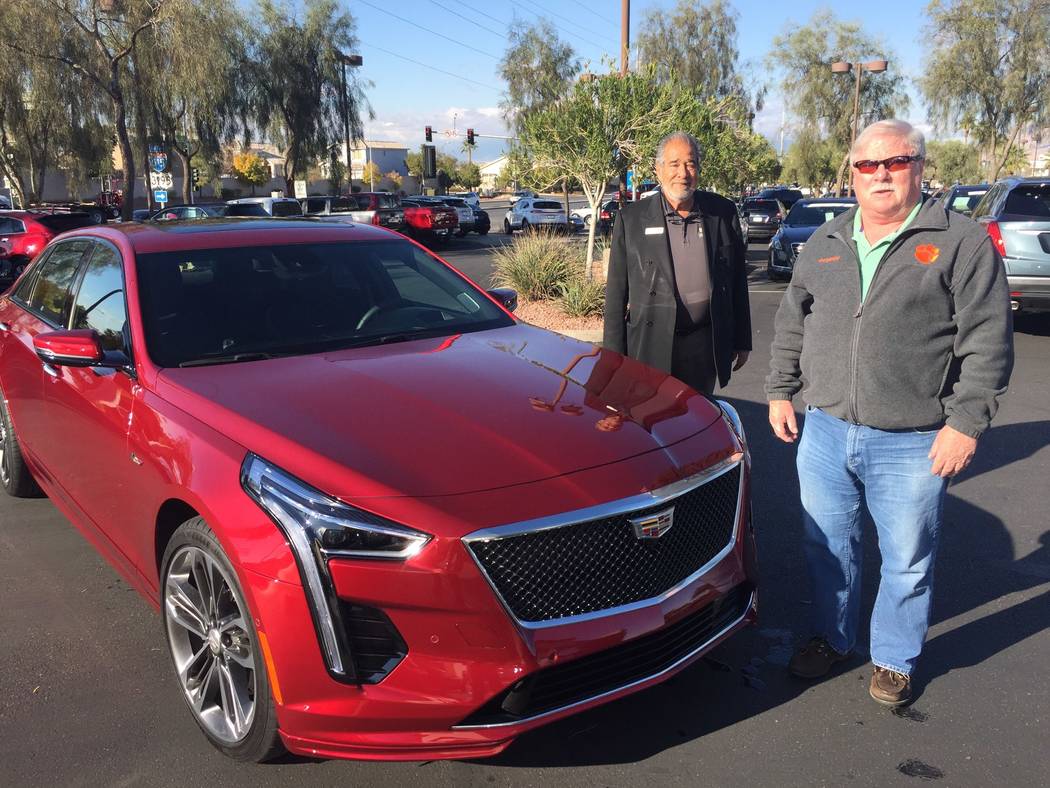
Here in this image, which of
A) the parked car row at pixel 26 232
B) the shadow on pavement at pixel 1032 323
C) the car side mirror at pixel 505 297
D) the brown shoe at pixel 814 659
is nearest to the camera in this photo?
the brown shoe at pixel 814 659

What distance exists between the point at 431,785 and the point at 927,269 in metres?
2.19

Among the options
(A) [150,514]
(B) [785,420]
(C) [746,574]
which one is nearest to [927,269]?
(B) [785,420]

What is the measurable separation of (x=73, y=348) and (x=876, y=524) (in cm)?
297

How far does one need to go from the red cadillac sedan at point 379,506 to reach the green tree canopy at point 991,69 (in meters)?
43.2

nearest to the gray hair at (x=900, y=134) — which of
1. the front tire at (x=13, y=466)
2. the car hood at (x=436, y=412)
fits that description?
the car hood at (x=436, y=412)

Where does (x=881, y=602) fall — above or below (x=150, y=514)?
below

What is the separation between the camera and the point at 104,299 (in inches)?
152

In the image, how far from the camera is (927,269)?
275 centimetres

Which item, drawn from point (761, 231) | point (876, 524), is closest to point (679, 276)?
point (876, 524)

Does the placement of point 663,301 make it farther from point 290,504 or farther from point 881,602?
point 290,504

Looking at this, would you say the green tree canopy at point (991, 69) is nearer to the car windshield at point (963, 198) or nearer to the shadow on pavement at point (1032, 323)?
the car windshield at point (963, 198)

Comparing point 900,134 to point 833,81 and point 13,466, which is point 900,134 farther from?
point 833,81

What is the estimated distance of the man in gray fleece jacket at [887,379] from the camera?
273cm

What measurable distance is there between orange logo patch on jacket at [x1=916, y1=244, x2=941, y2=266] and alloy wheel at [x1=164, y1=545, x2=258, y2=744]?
228cm
